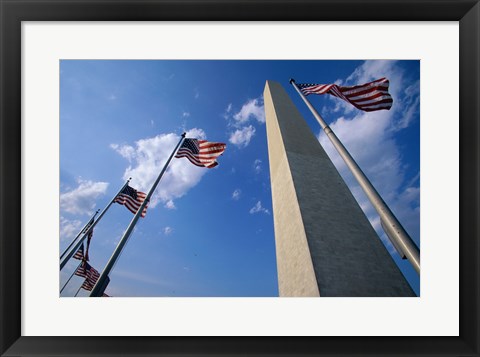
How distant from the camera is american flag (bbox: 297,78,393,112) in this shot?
5254 millimetres

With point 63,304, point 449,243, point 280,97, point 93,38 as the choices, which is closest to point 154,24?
point 93,38

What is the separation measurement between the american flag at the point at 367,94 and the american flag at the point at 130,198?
21.5 feet

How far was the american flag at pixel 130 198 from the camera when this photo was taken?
341 inches

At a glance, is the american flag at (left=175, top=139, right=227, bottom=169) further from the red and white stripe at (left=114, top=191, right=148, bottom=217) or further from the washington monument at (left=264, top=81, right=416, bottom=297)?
the washington monument at (left=264, top=81, right=416, bottom=297)

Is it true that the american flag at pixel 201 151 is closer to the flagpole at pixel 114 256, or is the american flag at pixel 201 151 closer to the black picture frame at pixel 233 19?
the flagpole at pixel 114 256

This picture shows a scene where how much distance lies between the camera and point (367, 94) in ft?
17.5

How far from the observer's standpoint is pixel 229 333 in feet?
8.80

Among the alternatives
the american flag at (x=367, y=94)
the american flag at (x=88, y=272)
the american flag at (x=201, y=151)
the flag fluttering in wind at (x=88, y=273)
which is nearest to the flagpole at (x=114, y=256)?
the american flag at (x=201, y=151)

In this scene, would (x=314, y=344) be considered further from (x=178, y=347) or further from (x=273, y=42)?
(x=273, y=42)

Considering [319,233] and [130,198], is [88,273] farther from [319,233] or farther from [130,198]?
[319,233]

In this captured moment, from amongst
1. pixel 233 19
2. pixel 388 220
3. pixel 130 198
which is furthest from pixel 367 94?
pixel 130 198

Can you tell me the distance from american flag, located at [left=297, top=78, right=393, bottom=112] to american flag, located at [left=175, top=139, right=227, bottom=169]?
369 centimetres

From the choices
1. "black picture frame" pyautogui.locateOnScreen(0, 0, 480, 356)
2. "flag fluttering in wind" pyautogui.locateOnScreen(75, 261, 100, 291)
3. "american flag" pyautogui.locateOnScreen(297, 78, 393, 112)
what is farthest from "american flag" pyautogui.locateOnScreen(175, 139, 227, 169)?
"flag fluttering in wind" pyautogui.locateOnScreen(75, 261, 100, 291)

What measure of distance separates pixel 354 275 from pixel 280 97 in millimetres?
10542
